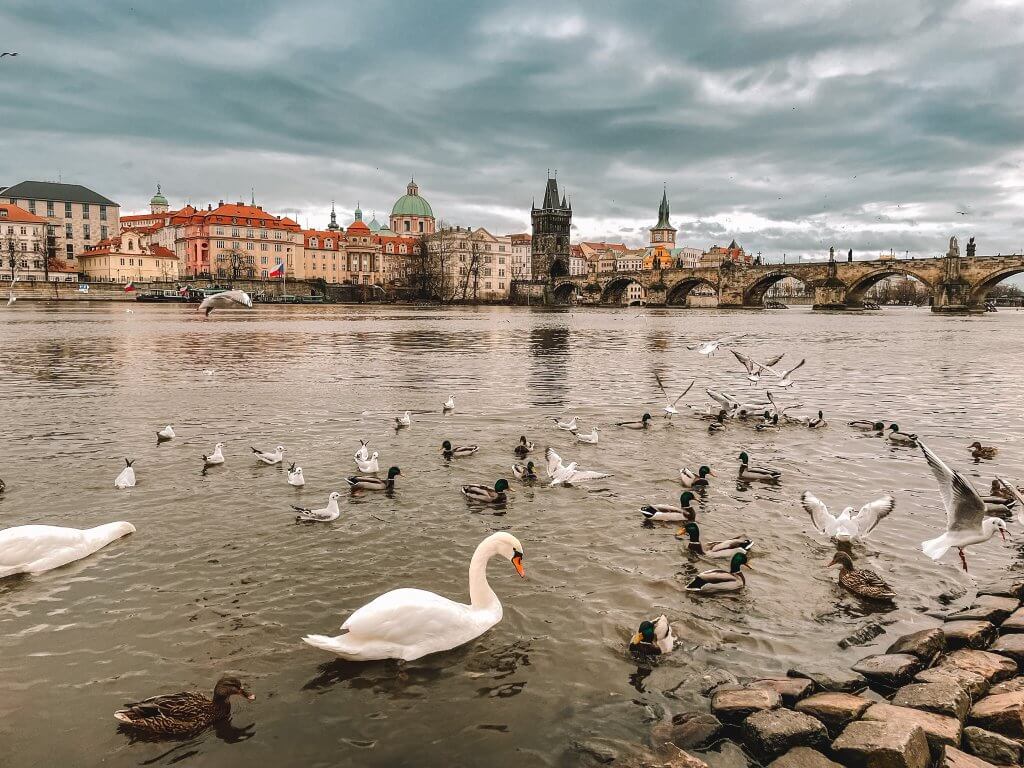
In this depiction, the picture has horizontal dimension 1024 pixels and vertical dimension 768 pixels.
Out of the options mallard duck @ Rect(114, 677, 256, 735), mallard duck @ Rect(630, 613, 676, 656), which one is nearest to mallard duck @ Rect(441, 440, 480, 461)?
mallard duck @ Rect(630, 613, 676, 656)

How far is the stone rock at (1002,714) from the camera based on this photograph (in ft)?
14.9

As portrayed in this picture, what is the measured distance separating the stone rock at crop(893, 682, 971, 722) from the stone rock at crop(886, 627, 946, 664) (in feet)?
2.10

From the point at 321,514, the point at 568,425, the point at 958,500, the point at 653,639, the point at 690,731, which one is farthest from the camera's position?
the point at 568,425

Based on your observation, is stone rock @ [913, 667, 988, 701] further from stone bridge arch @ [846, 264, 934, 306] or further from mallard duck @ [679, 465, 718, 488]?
stone bridge arch @ [846, 264, 934, 306]

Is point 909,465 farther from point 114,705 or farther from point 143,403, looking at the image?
point 143,403

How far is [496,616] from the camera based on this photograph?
20.2 feet

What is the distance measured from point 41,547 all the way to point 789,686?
25.1 ft

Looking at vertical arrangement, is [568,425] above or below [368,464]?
above

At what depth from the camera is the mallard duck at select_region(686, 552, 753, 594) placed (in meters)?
6.92

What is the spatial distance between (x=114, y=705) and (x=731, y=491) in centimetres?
867

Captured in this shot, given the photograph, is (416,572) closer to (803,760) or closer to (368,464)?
(368,464)

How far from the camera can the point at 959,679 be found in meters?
5.04

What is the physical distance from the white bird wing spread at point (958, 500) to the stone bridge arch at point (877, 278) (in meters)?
→ 111

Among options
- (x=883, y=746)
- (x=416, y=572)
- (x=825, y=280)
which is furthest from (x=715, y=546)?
(x=825, y=280)
